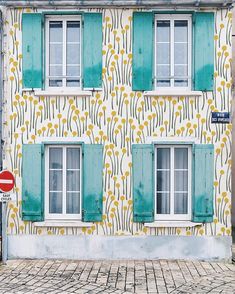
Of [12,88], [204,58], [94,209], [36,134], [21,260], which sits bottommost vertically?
[21,260]

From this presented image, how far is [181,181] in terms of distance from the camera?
10.4m

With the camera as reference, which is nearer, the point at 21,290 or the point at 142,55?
the point at 21,290

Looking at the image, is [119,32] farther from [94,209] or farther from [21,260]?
[21,260]

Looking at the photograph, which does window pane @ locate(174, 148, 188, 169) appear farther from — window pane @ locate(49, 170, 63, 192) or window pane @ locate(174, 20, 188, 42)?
window pane @ locate(49, 170, 63, 192)

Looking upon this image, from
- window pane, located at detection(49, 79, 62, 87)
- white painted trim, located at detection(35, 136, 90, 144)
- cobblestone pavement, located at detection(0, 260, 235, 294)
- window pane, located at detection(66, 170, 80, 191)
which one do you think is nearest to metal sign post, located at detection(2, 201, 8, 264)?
cobblestone pavement, located at detection(0, 260, 235, 294)

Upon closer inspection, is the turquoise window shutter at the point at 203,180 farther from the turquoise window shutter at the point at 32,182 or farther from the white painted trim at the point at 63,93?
the turquoise window shutter at the point at 32,182

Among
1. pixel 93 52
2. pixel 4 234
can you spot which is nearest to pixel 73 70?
pixel 93 52

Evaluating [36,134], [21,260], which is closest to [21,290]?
[21,260]

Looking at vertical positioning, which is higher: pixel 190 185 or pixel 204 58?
pixel 204 58

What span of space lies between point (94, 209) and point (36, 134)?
224 centimetres

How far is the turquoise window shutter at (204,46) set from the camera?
10094 mm

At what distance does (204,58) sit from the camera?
33.2ft

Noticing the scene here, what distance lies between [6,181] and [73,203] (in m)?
1.77

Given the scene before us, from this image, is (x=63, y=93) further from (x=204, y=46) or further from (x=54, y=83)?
(x=204, y=46)
